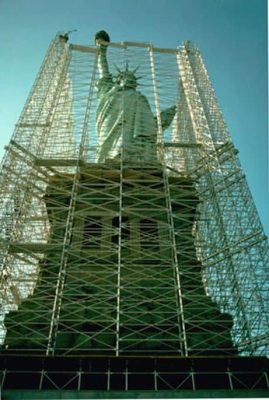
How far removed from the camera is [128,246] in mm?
29844

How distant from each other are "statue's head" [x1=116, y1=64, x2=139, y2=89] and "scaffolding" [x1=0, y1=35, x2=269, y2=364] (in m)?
3.29

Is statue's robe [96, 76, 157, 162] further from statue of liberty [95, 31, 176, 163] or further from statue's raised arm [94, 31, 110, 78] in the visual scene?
statue's raised arm [94, 31, 110, 78]

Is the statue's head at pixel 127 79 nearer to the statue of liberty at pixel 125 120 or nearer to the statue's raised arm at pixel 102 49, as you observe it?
the statue of liberty at pixel 125 120

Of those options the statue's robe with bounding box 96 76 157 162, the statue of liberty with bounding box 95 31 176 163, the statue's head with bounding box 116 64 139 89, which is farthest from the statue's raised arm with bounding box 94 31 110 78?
the statue's robe with bounding box 96 76 157 162

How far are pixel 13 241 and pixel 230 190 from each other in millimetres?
11637

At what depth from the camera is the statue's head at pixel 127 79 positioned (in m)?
42.0

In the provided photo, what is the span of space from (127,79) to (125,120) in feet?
18.0

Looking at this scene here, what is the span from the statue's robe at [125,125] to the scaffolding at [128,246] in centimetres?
62

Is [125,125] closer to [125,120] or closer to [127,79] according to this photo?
[125,120]

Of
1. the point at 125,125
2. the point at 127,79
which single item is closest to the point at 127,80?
the point at 127,79

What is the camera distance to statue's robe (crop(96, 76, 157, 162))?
3591cm

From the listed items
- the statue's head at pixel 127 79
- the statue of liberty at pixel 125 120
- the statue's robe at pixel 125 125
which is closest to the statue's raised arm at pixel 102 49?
the statue of liberty at pixel 125 120

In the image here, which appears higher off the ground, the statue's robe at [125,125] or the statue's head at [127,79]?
the statue's head at [127,79]

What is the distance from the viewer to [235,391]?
20531 millimetres
